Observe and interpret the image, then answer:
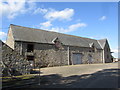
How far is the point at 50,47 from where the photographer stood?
19.4 metres

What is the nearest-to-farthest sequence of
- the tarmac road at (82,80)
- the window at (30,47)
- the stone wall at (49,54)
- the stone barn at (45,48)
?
the tarmac road at (82,80) < the stone barn at (45,48) < the window at (30,47) < the stone wall at (49,54)

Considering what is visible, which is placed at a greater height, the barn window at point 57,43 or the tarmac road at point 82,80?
the barn window at point 57,43

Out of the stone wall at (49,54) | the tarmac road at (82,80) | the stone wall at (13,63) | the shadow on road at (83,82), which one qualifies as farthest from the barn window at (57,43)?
the shadow on road at (83,82)

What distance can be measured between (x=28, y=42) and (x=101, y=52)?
2071cm

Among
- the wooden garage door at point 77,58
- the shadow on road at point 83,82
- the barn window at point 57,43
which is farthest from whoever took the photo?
the wooden garage door at point 77,58

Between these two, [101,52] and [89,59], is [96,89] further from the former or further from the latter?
[101,52]

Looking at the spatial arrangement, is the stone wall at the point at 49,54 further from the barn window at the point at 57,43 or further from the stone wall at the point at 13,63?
the stone wall at the point at 13,63

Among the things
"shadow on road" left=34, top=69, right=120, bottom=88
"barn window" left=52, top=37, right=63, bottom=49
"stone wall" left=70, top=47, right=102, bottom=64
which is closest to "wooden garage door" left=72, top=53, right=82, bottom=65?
"stone wall" left=70, top=47, right=102, bottom=64

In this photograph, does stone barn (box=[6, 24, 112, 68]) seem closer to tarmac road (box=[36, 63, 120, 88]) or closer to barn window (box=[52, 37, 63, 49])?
barn window (box=[52, 37, 63, 49])

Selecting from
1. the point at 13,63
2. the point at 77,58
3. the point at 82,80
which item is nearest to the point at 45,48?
the point at 77,58

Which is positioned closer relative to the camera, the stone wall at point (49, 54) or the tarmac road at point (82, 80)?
the tarmac road at point (82, 80)

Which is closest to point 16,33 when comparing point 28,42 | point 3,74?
point 28,42

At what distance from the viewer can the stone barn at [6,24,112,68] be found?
16.7 m

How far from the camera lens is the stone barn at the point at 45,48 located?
16.7 metres
